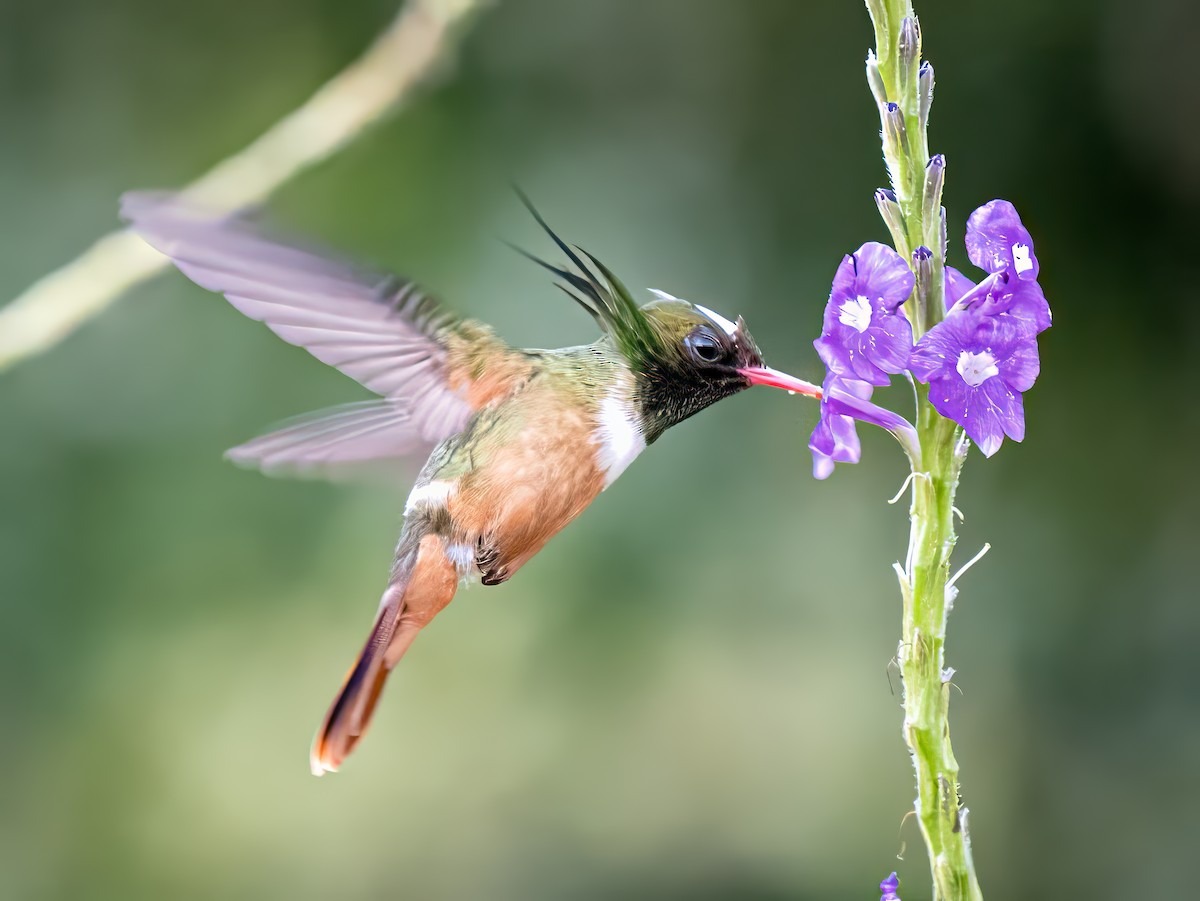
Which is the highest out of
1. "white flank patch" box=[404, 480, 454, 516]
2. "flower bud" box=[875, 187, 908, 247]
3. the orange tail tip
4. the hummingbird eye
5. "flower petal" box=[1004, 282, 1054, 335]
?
the hummingbird eye

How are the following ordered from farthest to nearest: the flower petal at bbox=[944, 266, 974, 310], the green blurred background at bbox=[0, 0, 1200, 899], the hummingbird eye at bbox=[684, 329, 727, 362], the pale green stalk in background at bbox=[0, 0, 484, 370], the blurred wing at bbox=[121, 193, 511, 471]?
the green blurred background at bbox=[0, 0, 1200, 899]
the pale green stalk in background at bbox=[0, 0, 484, 370]
the hummingbird eye at bbox=[684, 329, 727, 362]
the blurred wing at bbox=[121, 193, 511, 471]
the flower petal at bbox=[944, 266, 974, 310]

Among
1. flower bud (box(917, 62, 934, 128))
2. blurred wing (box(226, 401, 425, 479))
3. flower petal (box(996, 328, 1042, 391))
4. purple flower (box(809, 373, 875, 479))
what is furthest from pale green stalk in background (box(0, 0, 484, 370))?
flower petal (box(996, 328, 1042, 391))

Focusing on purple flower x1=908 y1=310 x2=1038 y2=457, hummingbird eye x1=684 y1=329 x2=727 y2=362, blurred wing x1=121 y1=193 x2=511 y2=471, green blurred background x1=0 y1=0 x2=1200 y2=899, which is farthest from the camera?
green blurred background x1=0 y1=0 x2=1200 y2=899

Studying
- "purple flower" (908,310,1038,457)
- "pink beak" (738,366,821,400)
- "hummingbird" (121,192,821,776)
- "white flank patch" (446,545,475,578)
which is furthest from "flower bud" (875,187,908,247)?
"white flank patch" (446,545,475,578)

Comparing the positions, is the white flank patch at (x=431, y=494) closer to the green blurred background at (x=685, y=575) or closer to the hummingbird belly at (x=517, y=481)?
the hummingbird belly at (x=517, y=481)

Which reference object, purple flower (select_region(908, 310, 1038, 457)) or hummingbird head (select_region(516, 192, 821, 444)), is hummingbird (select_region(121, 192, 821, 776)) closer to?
hummingbird head (select_region(516, 192, 821, 444))

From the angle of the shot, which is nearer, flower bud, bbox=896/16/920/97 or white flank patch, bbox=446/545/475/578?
flower bud, bbox=896/16/920/97

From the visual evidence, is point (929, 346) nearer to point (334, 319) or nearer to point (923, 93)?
point (923, 93)

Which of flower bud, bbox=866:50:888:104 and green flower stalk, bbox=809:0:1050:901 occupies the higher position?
flower bud, bbox=866:50:888:104
